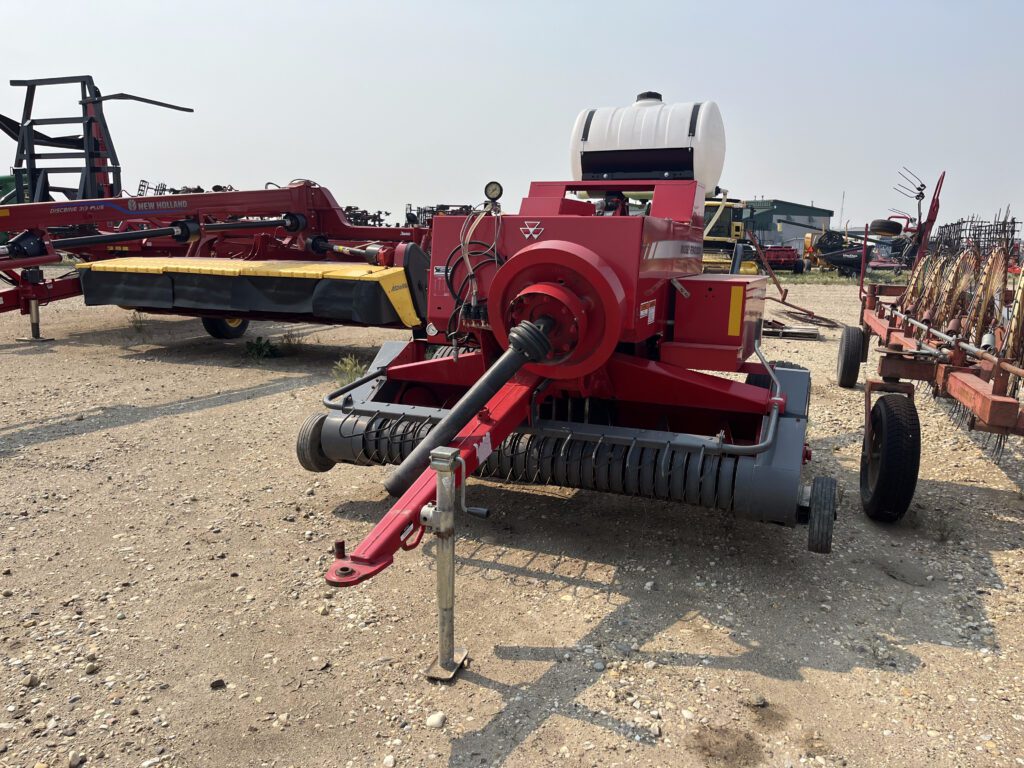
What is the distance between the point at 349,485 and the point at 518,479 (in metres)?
1.26

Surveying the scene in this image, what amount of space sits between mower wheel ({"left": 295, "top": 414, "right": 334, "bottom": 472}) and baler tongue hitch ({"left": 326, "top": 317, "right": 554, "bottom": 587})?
1.08m

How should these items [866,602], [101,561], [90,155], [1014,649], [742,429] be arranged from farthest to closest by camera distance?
[90,155], [742,429], [101,561], [866,602], [1014,649]

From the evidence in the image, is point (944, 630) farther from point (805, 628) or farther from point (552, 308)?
point (552, 308)

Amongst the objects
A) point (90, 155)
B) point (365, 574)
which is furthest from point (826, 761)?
point (90, 155)

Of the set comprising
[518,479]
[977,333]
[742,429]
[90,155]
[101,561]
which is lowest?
[101,561]

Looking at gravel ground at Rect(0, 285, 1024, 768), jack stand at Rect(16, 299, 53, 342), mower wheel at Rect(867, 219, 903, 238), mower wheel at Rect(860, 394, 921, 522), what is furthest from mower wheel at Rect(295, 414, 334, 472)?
jack stand at Rect(16, 299, 53, 342)

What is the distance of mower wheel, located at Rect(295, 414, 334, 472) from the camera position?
4.04 m

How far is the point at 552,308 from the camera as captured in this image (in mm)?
3318

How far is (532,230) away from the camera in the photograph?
3.52m

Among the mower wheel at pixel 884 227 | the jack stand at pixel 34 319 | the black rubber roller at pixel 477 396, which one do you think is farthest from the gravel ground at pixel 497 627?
the jack stand at pixel 34 319

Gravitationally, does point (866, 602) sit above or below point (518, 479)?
below

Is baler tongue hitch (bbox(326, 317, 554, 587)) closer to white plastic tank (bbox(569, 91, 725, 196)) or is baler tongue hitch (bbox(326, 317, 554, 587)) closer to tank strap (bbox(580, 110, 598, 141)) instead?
white plastic tank (bbox(569, 91, 725, 196))

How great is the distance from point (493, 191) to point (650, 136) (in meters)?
1.74

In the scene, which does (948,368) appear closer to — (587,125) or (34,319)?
(587,125)
